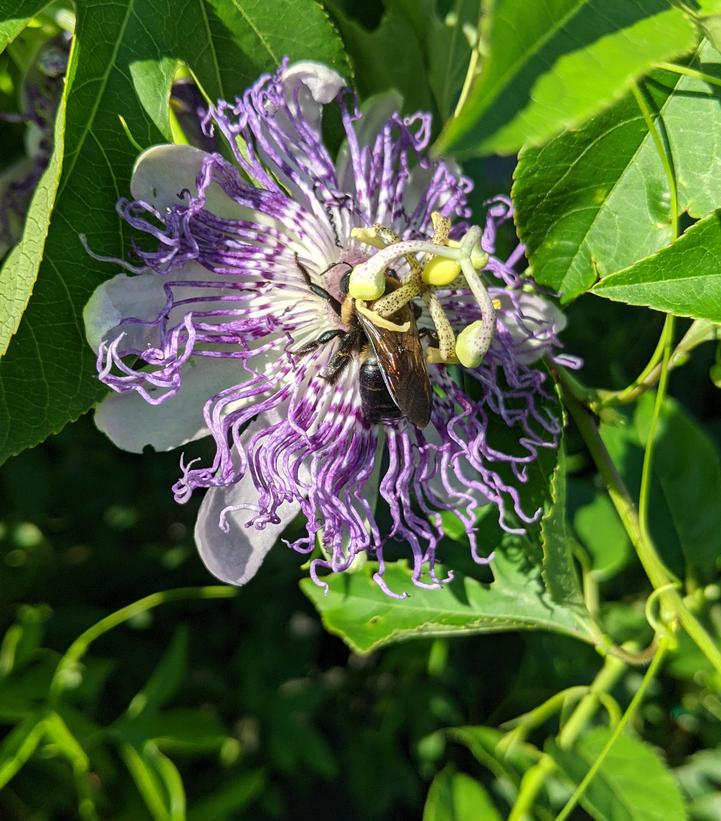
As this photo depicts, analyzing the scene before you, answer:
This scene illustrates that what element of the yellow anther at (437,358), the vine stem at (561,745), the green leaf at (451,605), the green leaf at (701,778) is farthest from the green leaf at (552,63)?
the green leaf at (701,778)

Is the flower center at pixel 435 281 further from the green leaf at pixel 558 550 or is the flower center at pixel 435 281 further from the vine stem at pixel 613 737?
the vine stem at pixel 613 737

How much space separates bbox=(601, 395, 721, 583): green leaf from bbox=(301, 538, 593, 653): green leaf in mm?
227

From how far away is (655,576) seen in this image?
97 cm

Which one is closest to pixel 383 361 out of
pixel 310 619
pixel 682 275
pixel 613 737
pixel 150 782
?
pixel 682 275

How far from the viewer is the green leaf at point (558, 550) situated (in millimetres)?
878

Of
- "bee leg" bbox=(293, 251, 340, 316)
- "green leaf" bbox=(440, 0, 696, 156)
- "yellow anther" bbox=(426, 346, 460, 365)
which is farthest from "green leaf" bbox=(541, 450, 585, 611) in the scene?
"green leaf" bbox=(440, 0, 696, 156)

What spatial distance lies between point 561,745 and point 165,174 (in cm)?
74

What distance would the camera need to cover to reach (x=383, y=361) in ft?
2.56

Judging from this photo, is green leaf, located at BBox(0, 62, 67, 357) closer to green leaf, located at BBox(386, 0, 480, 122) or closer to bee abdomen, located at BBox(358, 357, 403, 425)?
bee abdomen, located at BBox(358, 357, 403, 425)

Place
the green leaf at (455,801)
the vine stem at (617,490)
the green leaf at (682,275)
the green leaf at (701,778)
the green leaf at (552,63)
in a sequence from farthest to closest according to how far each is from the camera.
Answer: the green leaf at (701,778) → the green leaf at (455,801) → the vine stem at (617,490) → the green leaf at (682,275) → the green leaf at (552,63)

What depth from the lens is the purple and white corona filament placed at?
2.67 ft

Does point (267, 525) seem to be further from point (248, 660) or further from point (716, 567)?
point (248, 660)

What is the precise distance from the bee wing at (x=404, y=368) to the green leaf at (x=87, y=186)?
0.22 m

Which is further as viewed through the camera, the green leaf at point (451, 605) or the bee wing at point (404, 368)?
the green leaf at point (451, 605)
